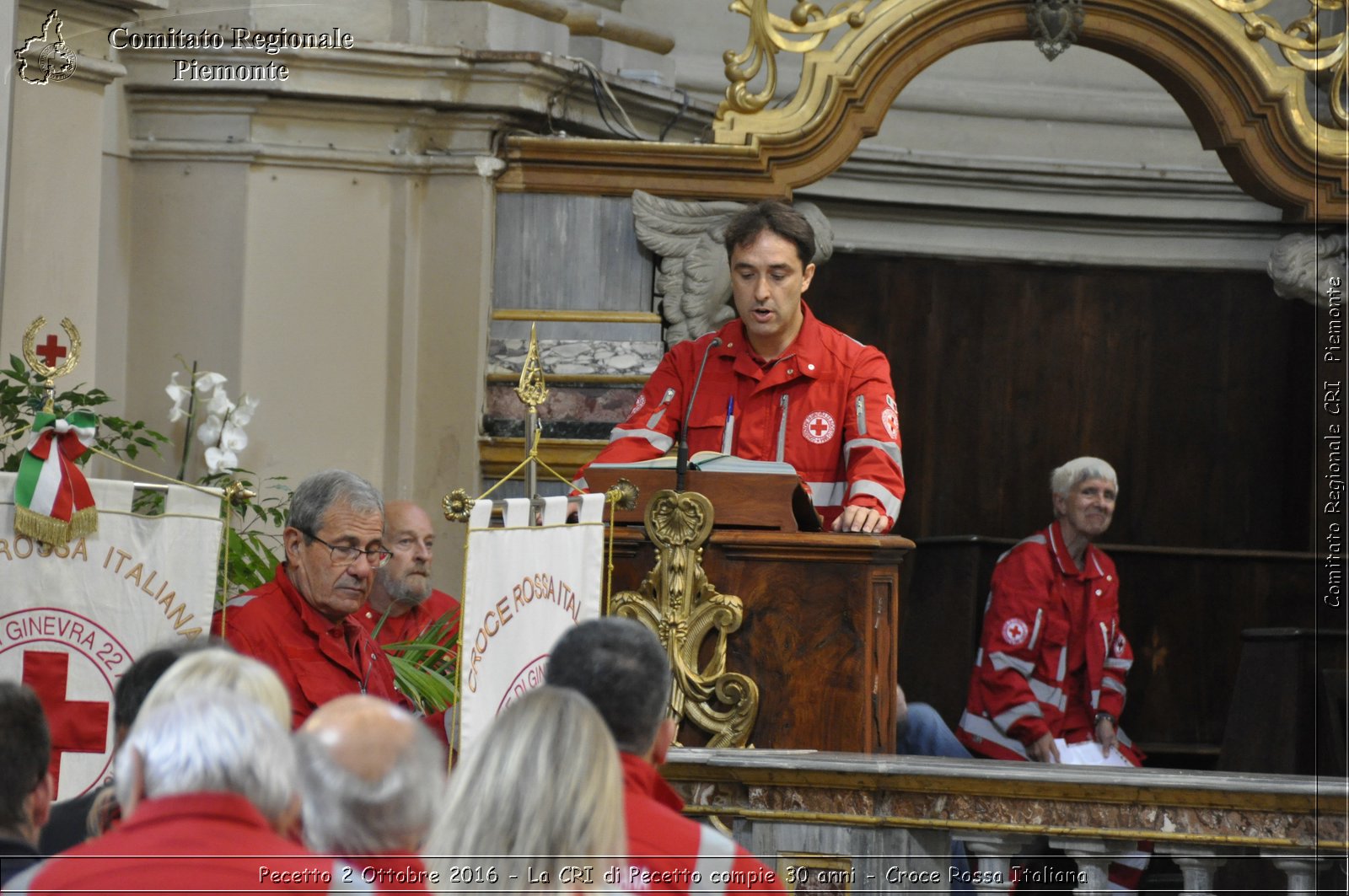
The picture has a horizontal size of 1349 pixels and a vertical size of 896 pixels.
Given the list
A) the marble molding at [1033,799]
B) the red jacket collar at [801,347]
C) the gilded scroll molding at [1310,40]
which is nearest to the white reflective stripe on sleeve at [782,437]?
the red jacket collar at [801,347]

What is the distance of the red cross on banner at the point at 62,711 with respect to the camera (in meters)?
4.76

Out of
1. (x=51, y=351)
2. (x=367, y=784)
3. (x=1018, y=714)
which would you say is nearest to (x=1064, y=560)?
(x=1018, y=714)

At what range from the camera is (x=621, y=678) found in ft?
10.7

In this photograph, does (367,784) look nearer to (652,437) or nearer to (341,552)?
(341,552)

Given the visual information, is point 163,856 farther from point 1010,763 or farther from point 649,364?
point 649,364

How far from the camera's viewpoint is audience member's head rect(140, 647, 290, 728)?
2721 mm

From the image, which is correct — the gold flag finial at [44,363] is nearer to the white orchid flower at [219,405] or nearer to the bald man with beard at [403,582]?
the bald man with beard at [403,582]

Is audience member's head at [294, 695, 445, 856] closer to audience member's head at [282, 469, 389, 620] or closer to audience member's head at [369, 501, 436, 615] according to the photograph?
audience member's head at [282, 469, 389, 620]

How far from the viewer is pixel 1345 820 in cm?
441

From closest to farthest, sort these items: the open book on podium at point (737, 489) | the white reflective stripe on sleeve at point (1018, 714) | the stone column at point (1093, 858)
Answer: the stone column at point (1093, 858)
the open book on podium at point (737, 489)
the white reflective stripe on sleeve at point (1018, 714)

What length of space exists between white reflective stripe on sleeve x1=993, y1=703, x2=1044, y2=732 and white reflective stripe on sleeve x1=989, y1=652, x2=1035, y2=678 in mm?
153

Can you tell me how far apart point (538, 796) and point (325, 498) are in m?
2.35

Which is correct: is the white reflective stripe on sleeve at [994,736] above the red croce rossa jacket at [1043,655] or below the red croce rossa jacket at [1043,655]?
below

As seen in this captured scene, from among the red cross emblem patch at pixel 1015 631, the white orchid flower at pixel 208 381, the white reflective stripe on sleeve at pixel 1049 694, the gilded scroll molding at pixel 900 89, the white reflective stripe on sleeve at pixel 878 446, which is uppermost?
the gilded scroll molding at pixel 900 89
